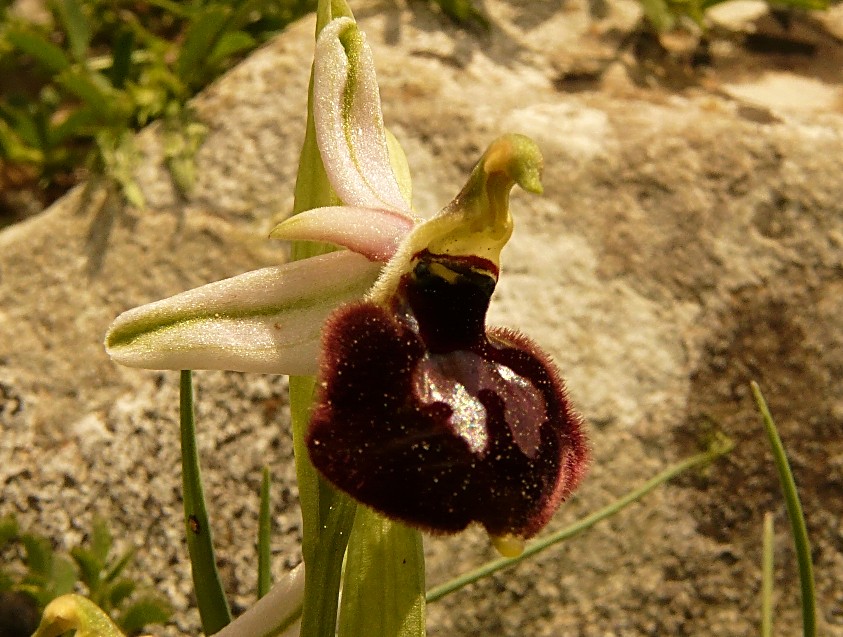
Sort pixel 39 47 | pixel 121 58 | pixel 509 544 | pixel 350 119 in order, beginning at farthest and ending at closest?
pixel 121 58, pixel 39 47, pixel 350 119, pixel 509 544

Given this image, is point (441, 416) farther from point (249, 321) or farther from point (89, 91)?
point (89, 91)

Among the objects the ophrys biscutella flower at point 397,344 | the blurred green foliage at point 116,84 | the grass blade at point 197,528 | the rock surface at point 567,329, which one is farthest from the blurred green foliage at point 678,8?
the grass blade at point 197,528

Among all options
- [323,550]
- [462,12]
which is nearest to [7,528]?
[323,550]

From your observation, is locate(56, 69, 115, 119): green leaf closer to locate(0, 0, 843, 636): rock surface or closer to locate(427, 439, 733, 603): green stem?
locate(0, 0, 843, 636): rock surface

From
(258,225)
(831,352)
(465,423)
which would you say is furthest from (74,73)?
(831,352)

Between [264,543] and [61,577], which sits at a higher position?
[264,543]

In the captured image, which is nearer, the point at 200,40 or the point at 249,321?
the point at 249,321

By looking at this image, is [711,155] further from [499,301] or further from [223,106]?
[223,106]

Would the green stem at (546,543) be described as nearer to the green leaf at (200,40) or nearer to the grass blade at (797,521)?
the grass blade at (797,521)
